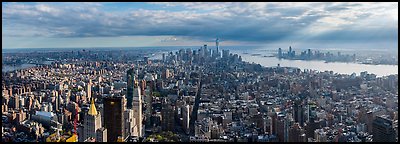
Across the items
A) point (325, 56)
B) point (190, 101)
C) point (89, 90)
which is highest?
point (325, 56)

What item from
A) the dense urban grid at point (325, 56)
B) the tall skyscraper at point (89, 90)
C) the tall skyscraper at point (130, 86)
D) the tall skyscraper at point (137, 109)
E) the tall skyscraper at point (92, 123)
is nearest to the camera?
the tall skyscraper at point (92, 123)

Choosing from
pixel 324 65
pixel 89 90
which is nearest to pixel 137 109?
pixel 89 90

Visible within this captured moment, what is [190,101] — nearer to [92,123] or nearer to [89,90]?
[89,90]

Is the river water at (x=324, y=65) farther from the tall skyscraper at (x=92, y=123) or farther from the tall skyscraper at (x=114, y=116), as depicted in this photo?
the tall skyscraper at (x=92, y=123)

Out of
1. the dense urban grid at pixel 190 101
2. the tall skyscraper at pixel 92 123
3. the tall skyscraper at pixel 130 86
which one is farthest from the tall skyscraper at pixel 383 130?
the tall skyscraper at pixel 130 86

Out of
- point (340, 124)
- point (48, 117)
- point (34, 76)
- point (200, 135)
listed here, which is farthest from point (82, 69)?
point (340, 124)

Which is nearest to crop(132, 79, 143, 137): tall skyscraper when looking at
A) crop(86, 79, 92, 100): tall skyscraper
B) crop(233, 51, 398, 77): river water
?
crop(86, 79, 92, 100): tall skyscraper
